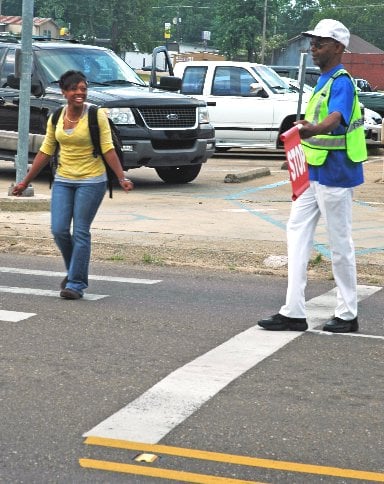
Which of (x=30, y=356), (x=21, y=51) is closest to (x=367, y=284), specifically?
(x=30, y=356)

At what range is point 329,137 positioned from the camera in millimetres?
8062

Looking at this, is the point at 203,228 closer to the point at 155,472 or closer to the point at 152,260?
the point at 152,260

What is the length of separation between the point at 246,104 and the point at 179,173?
522 cm

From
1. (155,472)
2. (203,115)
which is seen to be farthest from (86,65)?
(155,472)

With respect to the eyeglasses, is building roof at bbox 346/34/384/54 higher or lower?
lower

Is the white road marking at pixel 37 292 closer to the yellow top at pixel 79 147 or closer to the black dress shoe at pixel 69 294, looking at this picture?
the black dress shoe at pixel 69 294

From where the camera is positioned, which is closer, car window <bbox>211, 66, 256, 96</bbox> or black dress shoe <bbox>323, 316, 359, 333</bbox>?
black dress shoe <bbox>323, 316, 359, 333</bbox>

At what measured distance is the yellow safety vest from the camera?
26.4ft

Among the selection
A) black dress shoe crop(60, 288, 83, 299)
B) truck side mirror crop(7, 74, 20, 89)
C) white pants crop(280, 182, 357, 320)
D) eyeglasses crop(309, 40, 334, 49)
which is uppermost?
eyeglasses crop(309, 40, 334, 49)

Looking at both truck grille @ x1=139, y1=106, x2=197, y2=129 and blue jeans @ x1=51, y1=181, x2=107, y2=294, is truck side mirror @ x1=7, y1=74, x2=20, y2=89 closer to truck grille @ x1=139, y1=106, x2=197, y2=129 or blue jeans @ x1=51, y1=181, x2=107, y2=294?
truck grille @ x1=139, y1=106, x2=197, y2=129

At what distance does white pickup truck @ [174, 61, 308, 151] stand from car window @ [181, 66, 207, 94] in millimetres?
26

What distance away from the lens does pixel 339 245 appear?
27.0 feet

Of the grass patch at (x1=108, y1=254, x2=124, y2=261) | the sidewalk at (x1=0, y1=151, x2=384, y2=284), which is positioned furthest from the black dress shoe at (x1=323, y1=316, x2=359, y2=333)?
the grass patch at (x1=108, y1=254, x2=124, y2=261)

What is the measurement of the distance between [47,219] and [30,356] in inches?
260
